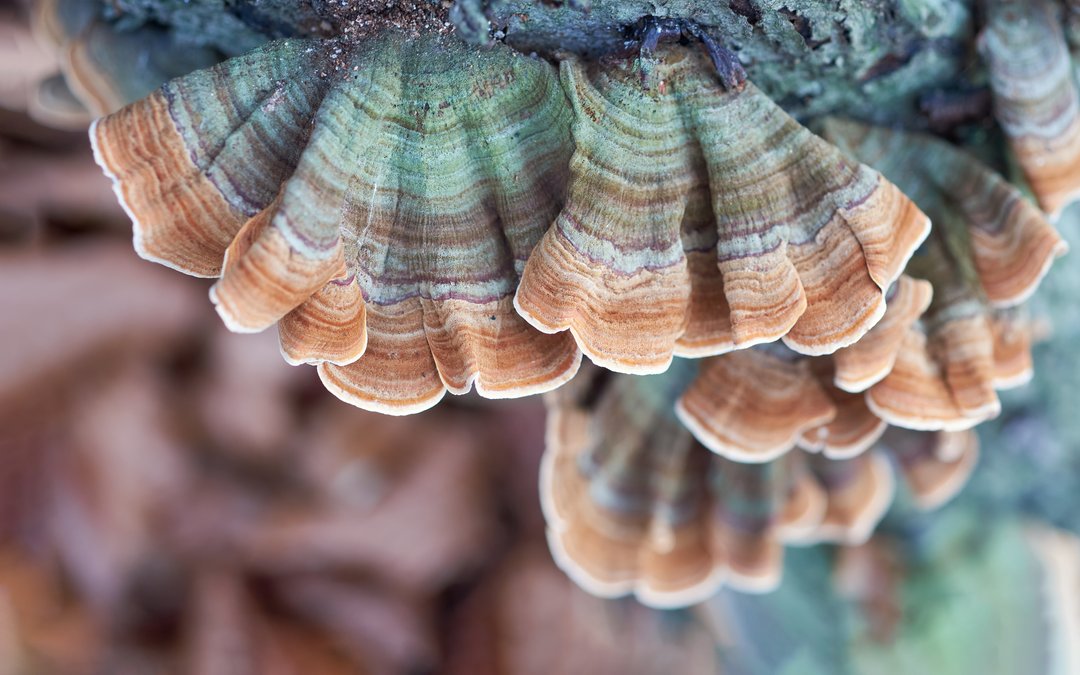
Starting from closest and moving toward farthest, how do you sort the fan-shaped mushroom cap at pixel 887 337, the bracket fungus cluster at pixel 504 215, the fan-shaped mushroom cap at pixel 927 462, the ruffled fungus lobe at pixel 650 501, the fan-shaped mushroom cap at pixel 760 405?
1. the bracket fungus cluster at pixel 504 215
2. the fan-shaped mushroom cap at pixel 887 337
3. the fan-shaped mushroom cap at pixel 760 405
4. the ruffled fungus lobe at pixel 650 501
5. the fan-shaped mushroom cap at pixel 927 462

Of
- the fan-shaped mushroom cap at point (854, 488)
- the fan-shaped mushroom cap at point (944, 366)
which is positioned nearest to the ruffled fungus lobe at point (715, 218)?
the fan-shaped mushroom cap at point (944, 366)

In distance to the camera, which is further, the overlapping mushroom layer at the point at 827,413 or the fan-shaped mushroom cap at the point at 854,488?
the fan-shaped mushroom cap at the point at 854,488

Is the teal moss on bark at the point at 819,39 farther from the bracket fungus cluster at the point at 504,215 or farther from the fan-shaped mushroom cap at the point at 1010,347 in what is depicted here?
the fan-shaped mushroom cap at the point at 1010,347

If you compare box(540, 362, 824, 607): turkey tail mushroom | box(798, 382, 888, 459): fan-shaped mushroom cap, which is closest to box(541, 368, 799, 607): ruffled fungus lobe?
box(540, 362, 824, 607): turkey tail mushroom

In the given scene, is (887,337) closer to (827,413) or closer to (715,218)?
(827,413)

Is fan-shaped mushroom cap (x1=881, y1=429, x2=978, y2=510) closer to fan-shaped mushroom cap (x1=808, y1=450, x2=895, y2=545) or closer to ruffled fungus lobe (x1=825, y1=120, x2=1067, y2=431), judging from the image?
fan-shaped mushroom cap (x1=808, y1=450, x2=895, y2=545)

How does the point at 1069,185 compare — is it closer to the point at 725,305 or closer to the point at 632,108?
the point at 725,305
